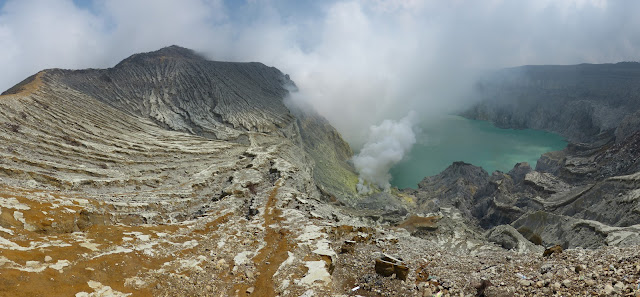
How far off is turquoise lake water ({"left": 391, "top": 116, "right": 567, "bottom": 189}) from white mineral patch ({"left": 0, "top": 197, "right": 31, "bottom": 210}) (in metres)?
115

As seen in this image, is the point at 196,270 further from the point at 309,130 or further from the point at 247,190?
the point at 309,130

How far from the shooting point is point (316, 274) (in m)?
15.9

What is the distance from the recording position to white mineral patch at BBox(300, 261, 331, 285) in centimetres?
1528

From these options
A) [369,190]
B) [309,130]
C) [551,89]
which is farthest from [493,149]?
[309,130]

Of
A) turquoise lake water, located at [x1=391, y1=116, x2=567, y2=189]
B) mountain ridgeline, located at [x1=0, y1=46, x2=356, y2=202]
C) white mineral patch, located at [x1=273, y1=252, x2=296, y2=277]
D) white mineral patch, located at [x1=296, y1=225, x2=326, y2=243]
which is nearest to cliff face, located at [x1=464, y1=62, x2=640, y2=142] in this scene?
turquoise lake water, located at [x1=391, y1=116, x2=567, y2=189]

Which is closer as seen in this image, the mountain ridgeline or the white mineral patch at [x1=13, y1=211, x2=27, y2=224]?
the white mineral patch at [x1=13, y1=211, x2=27, y2=224]

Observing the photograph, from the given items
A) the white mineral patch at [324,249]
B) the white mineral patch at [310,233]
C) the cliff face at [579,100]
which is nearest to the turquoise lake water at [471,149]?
the cliff face at [579,100]

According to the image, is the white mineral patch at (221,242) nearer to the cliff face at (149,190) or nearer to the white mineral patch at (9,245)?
the cliff face at (149,190)

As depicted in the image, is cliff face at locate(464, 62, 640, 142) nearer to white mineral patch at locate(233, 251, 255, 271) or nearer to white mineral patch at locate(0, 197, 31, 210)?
white mineral patch at locate(233, 251, 255, 271)

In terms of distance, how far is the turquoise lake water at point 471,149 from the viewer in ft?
440

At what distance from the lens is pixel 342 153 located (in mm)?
130750

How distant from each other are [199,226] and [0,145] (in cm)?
2818

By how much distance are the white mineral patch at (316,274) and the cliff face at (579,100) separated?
154790mm

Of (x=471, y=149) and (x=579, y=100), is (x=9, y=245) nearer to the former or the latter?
(x=471, y=149)
